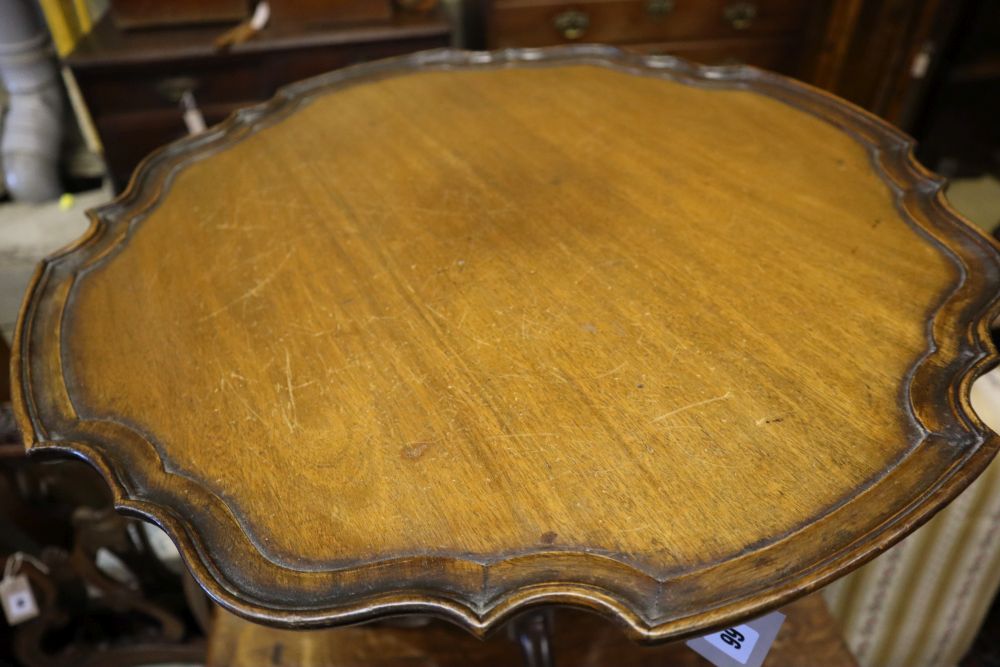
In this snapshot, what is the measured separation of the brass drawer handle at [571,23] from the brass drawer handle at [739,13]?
0.35m

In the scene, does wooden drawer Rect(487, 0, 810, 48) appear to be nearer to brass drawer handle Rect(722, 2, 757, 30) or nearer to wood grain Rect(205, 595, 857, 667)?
brass drawer handle Rect(722, 2, 757, 30)

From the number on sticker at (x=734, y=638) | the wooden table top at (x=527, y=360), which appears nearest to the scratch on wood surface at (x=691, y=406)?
the wooden table top at (x=527, y=360)

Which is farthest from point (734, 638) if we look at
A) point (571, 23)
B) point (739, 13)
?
point (739, 13)

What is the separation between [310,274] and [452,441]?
30 cm

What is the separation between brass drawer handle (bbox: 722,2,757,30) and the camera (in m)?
1.85

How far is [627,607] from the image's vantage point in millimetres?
494

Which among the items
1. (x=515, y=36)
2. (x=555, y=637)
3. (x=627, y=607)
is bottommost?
(x=555, y=637)

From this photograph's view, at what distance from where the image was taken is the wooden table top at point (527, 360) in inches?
20.8

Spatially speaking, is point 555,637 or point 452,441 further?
point 555,637

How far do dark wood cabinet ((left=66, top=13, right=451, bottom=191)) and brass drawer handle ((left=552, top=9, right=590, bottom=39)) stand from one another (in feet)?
0.94

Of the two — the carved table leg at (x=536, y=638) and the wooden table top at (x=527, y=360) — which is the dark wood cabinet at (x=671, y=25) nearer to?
the wooden table top at (x=527, y=360)

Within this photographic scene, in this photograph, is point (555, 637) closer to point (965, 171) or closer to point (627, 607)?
point (627, 607)

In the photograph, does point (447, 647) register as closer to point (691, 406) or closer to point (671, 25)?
point (691, 406)

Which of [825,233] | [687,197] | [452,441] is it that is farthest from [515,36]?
[452,441]
